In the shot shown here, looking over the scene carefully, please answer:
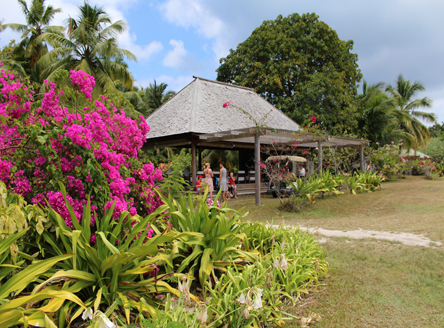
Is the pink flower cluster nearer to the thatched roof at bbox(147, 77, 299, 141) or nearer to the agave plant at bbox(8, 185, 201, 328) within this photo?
the agave plant at bbox(8, 185, 201, 328)

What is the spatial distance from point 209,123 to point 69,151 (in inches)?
471

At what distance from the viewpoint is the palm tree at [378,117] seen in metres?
24.2

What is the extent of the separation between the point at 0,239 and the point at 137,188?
5.26 feet

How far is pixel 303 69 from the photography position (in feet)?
81.1

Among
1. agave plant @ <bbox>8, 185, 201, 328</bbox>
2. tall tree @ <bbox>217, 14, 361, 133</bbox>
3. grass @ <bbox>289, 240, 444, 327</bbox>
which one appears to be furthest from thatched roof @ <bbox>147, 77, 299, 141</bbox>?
agave plant @ <bbox>8, 185, 201, 328</bbox>

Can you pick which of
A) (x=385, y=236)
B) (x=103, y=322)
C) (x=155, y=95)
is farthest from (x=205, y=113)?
(x=155, y=95)

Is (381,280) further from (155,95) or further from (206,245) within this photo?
(155,95)

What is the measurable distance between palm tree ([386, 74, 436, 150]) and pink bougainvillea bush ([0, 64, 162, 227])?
31.4 m

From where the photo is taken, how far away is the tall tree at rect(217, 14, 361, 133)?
76.8 feet

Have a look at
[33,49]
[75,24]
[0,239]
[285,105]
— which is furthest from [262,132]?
[33,49]

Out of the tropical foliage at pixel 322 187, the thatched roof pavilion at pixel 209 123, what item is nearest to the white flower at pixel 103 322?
the tropical foliage at pixel 322 187

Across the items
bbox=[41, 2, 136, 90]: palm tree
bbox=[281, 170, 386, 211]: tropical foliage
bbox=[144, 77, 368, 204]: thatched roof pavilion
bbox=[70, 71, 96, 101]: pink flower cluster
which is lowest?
bbox=[281, 170, 386, 211]: tropical foliage

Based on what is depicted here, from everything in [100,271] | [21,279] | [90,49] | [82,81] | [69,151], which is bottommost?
[100,271]

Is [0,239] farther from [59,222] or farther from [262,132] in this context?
[262,132]
